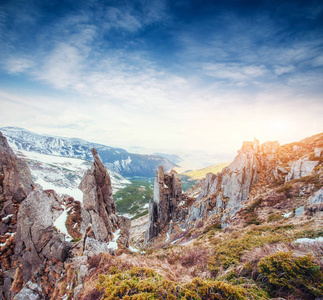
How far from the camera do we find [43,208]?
16.1 metres

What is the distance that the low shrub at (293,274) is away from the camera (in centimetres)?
471

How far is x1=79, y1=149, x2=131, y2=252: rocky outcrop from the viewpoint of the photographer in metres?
18.2

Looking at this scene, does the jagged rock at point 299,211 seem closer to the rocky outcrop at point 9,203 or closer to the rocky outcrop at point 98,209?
the rocky outcrop at point 98,209

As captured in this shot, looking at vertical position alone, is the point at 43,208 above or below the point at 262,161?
below

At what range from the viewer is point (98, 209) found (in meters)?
20.8

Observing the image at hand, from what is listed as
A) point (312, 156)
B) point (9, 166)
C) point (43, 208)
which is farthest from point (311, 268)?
point (312, 156)

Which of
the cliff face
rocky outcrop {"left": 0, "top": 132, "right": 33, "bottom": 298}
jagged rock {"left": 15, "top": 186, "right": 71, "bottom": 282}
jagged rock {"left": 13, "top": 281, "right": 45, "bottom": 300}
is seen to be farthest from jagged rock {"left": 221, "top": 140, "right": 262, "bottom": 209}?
rocky outcrop {"left": 0, "top": 132, "right": 33, "bottom": 298}

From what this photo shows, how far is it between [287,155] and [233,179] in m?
19.5

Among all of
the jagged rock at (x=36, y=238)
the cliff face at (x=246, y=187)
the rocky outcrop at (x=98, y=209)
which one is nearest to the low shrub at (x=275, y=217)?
the cliff face at (x=246, y=187)

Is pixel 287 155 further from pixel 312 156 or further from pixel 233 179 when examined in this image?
pixel 233 179

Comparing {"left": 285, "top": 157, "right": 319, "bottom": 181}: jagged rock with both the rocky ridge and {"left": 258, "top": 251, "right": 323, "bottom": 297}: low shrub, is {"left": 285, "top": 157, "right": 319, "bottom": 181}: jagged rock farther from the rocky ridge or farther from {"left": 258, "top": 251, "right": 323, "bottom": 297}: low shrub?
the rocky ridge

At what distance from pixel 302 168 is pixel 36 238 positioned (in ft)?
155

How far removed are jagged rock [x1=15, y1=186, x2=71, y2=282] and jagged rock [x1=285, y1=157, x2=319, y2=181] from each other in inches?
1677

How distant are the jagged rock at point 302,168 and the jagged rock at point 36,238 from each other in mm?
42599
